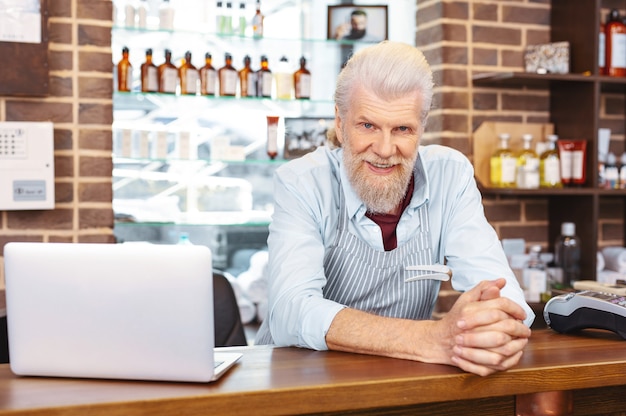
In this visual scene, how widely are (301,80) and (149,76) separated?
669 mm

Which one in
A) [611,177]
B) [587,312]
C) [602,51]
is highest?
[602,51]

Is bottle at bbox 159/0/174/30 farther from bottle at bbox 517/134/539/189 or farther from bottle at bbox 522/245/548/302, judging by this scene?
bottle at bbox 522/245/548/302

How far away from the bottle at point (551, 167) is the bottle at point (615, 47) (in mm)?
394

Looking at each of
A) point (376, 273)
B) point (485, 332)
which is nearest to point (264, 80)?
point (376, 273)

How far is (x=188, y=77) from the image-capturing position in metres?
3.27

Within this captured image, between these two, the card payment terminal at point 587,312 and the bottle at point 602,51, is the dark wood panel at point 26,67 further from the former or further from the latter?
the bottle at point 602,51

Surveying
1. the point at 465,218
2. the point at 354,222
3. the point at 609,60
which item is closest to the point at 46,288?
the point at 354,222

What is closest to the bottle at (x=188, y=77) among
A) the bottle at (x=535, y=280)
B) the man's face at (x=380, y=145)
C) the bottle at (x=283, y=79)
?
the bottle at (x=283, y=79)

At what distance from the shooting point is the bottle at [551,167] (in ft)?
10.1

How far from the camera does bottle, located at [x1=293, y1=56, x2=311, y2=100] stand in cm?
345

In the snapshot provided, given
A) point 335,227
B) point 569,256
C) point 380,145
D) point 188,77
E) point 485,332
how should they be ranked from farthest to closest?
point 188,77, point 569,256, point 335,227, point 380,145, point 485,332

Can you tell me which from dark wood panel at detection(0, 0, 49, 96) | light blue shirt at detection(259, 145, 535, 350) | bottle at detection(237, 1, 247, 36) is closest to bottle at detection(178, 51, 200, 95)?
bottle at detection(237, 1, 247, 36)

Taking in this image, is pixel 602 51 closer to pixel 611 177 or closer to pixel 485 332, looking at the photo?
pixel 611 177

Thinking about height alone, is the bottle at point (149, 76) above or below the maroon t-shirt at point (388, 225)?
above
